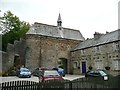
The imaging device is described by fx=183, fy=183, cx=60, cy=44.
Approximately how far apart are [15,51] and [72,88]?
3129 cm

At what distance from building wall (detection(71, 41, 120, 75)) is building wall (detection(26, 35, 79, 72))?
389 cm

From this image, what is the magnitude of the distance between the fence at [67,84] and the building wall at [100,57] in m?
19.0

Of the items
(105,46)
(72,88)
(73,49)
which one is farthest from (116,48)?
(72,88)

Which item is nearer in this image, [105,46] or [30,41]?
[105,46]

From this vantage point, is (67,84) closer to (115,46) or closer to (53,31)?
(115,46)

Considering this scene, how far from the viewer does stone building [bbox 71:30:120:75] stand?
30.2 meters

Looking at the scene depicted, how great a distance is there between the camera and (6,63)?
3844 cm

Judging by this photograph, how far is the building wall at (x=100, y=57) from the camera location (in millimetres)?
29969

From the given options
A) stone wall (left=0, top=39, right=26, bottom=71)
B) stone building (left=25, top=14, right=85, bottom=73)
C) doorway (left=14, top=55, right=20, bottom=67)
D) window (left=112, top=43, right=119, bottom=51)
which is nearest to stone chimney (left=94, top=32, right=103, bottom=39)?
window (left=112, top=43, right=119, bottom=51)

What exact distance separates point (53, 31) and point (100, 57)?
556 inches

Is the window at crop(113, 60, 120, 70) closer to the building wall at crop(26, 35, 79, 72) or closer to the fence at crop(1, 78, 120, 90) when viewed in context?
the building wall at crop(26, 35, 79, 72)

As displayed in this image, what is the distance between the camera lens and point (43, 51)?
131 ft

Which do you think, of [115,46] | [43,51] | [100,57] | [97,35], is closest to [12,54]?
[43,51]

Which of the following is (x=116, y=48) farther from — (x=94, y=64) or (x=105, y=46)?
(x=94, y=64)
